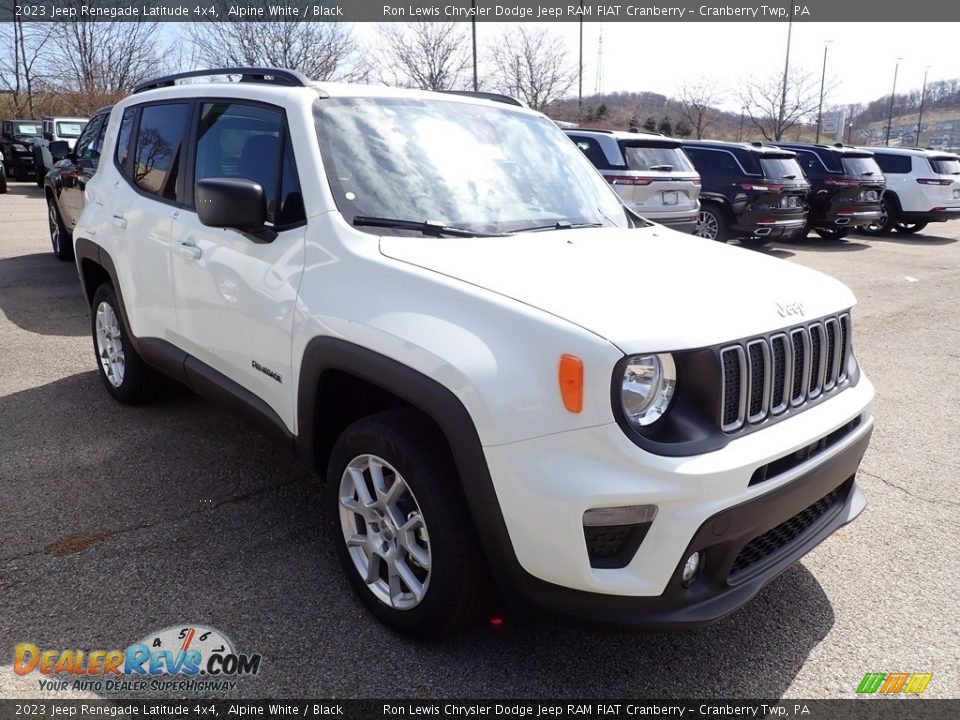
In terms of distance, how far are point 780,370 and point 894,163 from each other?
16.4 metres

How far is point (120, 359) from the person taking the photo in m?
4.93

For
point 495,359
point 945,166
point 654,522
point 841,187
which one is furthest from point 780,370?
point 945,166

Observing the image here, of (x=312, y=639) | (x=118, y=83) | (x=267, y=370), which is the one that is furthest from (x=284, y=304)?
(x=118, y=83)

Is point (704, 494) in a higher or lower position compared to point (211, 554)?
higher

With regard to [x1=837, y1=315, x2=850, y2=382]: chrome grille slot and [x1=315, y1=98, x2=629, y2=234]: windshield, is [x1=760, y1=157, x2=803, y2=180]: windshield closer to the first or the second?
[x1=315, y1=98, x2=629, y2=234]: windshield

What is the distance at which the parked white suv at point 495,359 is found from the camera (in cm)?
219

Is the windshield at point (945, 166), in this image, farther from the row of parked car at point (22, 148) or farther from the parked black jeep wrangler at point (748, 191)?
the row of parked car at point (22, 148)

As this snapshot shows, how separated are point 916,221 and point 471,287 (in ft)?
54.9

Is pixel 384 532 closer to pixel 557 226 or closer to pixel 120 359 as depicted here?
pixel 557 226

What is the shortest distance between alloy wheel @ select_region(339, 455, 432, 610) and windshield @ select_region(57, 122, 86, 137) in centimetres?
2160

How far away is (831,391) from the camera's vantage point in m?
2.80

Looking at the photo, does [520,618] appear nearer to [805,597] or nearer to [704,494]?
[704,494]

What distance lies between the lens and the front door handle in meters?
3.63

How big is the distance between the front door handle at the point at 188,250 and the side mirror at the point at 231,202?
601 millimetres
